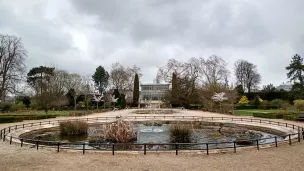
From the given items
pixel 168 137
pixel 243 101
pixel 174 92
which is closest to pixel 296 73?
pixel 243 101

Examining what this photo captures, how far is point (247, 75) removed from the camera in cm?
6488

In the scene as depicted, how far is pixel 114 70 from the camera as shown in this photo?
67.2m

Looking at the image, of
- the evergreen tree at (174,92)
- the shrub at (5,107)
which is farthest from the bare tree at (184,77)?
the shrub at (5,107)

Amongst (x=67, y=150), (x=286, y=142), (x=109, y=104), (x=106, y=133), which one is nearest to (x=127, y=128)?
(x=106, y=133)

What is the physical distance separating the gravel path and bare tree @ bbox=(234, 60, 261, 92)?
56.3m

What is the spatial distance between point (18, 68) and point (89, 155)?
107ft

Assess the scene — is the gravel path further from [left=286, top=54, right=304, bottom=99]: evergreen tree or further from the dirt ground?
[left=286, top=54, right=304, bottom=99]: evergreen tree

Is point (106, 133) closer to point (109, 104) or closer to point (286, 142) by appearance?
point (286, 142)

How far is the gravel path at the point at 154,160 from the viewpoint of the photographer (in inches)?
349

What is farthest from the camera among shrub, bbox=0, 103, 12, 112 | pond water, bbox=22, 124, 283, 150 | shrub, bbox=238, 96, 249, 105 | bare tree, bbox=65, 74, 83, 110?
bare tree, bbox=65, 74, 83, 110

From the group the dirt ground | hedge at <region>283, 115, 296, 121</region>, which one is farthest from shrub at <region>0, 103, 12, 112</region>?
hedge at <region>283, 115, 296, 121</region>

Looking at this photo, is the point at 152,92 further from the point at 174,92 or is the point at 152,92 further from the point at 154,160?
the point at 154,160

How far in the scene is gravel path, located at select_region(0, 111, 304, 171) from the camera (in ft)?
29.1

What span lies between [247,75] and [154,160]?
61.5 meters
